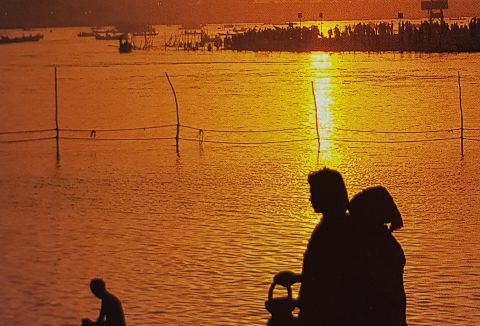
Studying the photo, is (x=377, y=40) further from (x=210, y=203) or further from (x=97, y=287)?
(x=97, y=287)

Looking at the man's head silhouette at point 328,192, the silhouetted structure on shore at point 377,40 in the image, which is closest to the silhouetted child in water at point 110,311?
the man's head silhouette at point 328,192

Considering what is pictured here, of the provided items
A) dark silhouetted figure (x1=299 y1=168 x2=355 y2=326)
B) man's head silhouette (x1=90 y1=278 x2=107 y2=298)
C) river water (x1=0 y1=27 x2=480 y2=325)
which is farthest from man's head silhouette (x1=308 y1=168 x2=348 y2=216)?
river water (x1=0 y1=27 x2=480 y2=325)

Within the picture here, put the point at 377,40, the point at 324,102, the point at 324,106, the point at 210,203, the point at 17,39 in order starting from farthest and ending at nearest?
1. the point at 17,39
2. the point at 377,40
3. the point at 324,102
4. the point at 324,106
5. the point at 210,203

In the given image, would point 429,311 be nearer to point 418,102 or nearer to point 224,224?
point 224,224

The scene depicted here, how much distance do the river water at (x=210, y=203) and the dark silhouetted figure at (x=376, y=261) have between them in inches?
176

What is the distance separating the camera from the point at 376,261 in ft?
14.7

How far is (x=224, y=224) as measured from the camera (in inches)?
555

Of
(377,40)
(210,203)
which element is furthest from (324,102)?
(377,40)

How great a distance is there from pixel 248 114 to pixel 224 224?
22.5 meters

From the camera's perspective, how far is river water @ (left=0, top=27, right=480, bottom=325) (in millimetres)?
10047

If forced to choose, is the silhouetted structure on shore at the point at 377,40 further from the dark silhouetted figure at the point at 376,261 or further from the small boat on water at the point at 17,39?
the dark silhouetted figure at the point at 376,261

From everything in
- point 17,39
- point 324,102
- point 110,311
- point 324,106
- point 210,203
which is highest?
point 17,39

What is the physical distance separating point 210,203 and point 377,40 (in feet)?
301

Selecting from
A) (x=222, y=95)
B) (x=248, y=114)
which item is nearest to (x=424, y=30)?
(x=222, y=95)
